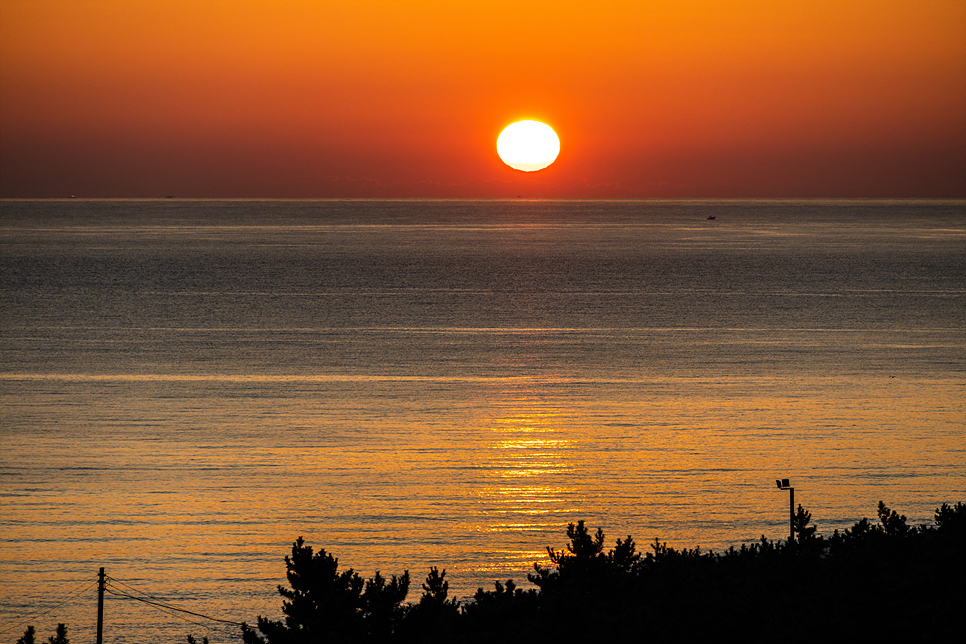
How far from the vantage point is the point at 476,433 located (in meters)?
44.8

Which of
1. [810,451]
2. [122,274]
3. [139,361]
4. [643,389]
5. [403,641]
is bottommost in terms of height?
[403,641]

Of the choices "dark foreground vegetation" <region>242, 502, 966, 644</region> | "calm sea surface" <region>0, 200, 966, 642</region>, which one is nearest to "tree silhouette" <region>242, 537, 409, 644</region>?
"dark foreground vegetation" <region>242, 502, 966, 644</region>

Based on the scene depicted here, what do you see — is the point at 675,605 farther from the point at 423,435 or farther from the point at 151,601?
the point at 423,435

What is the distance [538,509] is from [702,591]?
19634 mm

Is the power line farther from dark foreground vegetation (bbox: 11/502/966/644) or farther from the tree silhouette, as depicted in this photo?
the tree silhouette

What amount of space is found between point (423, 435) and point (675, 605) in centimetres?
2946

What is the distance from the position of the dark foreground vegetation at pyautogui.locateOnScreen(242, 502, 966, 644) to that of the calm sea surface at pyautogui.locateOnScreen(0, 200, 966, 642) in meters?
11.7

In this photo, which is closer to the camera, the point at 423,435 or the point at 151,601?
the point at 151,601

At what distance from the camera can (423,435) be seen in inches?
1745

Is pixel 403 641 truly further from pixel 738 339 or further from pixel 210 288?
pixel 210 288

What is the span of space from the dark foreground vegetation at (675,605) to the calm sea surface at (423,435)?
11735 mm

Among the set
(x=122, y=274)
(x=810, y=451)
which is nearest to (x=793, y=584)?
(x=810, y=451)

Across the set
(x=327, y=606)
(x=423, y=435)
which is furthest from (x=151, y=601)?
Answer: (x=423, y=435)

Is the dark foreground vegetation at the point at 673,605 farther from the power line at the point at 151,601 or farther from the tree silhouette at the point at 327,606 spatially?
the power line at the point at 151,601
